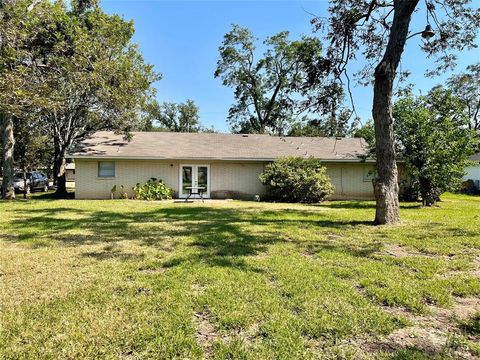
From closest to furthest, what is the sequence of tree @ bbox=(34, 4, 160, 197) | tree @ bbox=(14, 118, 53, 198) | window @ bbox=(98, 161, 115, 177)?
tree @ bbox=(34, 4, 160, 197) < window @ bbox=(98, 161, 115, 177) < tree @ bbox=(14, 118, 53, 198)

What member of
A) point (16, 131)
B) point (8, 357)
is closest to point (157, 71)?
point (16, 131)

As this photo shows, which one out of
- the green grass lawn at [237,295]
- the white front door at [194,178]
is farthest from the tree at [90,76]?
the green grass lawn at [237,295]

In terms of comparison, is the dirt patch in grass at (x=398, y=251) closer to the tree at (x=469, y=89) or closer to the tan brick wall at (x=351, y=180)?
the tan brick wall at (x=351, y=180)

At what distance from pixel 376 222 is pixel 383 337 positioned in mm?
6940

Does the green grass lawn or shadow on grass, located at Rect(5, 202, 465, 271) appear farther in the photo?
shadow on grass, located at Rect(5, 202, 465, 271)

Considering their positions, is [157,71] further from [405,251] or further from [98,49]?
[405,251]

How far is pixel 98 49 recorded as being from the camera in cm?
1251

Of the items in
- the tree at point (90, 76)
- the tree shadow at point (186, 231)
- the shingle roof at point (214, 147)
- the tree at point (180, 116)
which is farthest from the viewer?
the tree at point (180, 116)

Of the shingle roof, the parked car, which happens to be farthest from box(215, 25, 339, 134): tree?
the parked car

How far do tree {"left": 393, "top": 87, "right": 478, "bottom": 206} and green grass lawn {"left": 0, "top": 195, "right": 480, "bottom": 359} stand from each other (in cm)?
689

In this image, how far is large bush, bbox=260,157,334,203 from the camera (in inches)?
659

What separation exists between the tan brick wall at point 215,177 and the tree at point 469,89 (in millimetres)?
26475

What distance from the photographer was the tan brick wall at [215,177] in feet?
58.0

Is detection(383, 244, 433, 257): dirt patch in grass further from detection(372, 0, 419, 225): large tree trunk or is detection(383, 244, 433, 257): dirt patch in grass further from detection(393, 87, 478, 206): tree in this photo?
detection(393, 87, 478, 206): tree
